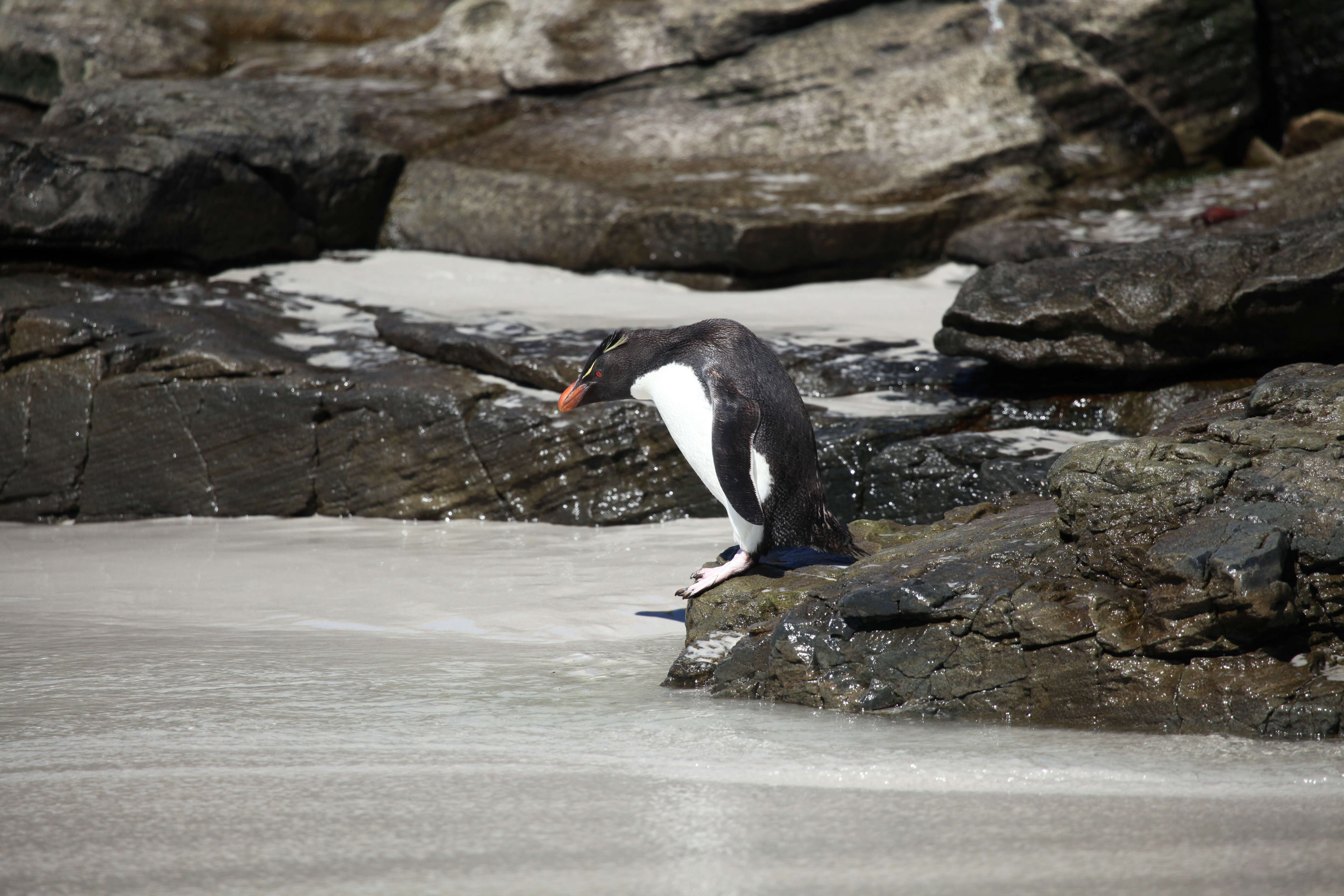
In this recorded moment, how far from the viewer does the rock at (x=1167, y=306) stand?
4570 millimetres

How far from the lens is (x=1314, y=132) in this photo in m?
8.97

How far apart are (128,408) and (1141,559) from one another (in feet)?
16.1

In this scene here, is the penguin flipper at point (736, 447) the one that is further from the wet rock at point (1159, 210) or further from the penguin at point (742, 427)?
the wet rock at point (1159, 210)

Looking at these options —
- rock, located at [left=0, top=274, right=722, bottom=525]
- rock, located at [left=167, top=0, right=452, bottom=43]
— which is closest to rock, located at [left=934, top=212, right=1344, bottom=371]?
rock, located at [left=0, top=274, right=722, bottom=525]

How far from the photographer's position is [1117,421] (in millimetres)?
4957

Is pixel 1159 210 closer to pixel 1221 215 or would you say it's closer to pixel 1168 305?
pixel 1221 215

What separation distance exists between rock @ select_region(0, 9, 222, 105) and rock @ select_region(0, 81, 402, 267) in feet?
3.67

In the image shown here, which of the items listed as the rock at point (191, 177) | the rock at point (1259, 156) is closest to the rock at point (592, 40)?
the rock at point (191, 177)

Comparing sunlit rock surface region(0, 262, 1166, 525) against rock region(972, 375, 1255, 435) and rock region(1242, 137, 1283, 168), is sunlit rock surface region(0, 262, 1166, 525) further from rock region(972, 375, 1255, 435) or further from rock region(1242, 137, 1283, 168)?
rock region(1242, 137, 1283, 168)

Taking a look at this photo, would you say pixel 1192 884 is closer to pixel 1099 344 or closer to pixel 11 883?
pixel 11 883

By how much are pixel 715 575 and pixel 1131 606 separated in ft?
3.60

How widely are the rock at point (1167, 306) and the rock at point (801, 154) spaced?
2367 millimetres

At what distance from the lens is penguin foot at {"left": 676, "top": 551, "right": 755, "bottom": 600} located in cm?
295

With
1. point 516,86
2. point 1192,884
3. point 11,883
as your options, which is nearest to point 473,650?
point 11,883
